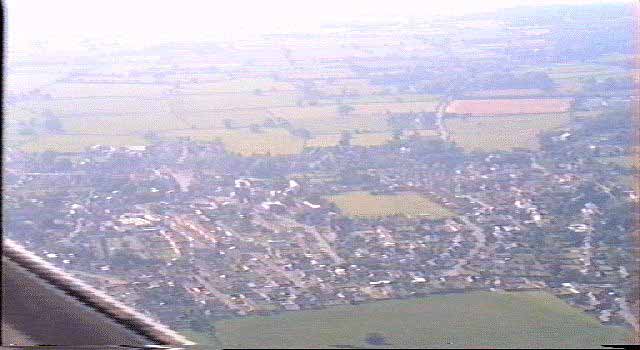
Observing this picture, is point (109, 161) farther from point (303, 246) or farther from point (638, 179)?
point (638, 179)

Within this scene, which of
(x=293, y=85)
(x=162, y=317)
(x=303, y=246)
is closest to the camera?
(x=162, y=317)

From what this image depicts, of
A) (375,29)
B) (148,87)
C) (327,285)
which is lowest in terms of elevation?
(327,285)

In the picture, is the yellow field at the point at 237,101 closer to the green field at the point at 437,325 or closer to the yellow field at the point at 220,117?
the yellow field at the point at 220,117

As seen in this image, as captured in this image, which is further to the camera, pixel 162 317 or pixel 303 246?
pixel 303 246

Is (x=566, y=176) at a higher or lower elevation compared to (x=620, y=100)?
lower

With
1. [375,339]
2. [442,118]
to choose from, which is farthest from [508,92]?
[375,339]

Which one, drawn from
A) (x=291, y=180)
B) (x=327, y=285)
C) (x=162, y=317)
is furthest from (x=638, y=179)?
(x=162, y=317)

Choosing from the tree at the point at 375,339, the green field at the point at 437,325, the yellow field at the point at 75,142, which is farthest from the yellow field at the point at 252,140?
the tree at the point at 375,339
